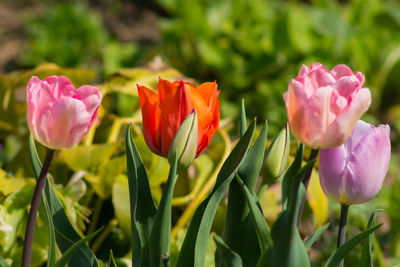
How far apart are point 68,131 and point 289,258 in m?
0.29

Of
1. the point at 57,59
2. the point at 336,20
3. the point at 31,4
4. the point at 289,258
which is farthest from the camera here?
the point at 31,4

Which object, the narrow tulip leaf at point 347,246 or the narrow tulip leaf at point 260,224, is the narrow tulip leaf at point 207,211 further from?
the narrow tulip leaf at point 347,246

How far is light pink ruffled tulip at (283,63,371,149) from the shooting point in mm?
631

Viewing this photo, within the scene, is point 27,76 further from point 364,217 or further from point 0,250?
point 364,217

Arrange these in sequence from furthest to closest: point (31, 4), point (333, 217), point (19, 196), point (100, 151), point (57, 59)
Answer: point (31, 4) < point (57, 59) < point (333, 217) < point (100, 151) < point (19, 196)

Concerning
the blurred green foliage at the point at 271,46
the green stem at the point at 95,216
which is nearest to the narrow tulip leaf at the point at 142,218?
the green stem at the point at 95,216

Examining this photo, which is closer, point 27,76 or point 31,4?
point 27,76

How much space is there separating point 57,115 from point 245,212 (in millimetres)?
270

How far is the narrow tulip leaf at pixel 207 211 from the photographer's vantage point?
705 millimetres

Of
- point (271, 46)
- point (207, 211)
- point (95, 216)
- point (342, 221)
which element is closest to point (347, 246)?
point (342, 221)

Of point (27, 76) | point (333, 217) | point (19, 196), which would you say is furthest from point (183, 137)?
point (333, 217)

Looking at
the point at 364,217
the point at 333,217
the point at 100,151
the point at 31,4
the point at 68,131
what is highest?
the point at 68,131

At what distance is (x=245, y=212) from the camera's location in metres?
0.77

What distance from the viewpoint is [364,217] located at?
1.60 meters
